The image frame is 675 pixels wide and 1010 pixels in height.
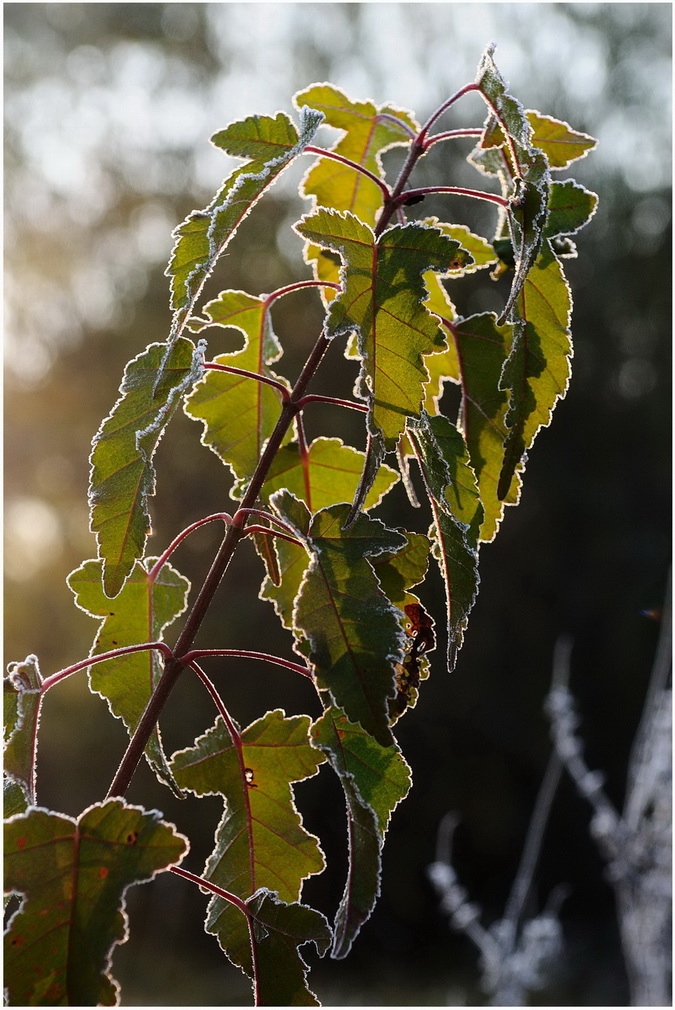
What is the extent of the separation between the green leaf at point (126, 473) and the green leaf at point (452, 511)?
0.41ft

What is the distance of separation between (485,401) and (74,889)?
1.09 ft

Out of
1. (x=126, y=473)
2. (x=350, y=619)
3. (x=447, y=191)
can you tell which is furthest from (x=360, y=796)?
(x=447, y=191)

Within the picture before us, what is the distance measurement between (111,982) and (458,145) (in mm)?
4237

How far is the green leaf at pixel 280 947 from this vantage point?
461mm

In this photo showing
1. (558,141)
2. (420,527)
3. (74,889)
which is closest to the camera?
(74,889)

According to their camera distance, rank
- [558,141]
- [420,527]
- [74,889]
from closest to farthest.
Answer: [74,889]
[558,141]
[420,527]


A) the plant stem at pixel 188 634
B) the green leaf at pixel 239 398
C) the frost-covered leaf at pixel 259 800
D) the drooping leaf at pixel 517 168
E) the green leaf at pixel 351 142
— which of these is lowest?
the frost-covered leaf at pixel 259 800

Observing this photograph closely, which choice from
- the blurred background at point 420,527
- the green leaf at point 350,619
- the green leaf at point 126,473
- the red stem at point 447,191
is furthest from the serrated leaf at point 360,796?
the blurred background at point 420,527

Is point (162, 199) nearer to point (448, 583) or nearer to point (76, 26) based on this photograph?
point (76, 26)

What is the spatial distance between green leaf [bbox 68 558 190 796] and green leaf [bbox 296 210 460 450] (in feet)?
0.69

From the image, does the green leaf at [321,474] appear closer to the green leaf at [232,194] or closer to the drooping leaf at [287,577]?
the drooping leaf at [287,577]

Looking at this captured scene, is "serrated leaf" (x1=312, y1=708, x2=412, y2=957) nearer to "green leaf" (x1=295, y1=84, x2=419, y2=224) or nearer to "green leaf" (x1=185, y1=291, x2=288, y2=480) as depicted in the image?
"green leaf" (x1=185, y1=291, x2=288, y2=480)

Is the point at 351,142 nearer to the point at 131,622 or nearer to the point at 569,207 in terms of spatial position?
the point at 569,207

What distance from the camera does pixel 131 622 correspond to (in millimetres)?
564
